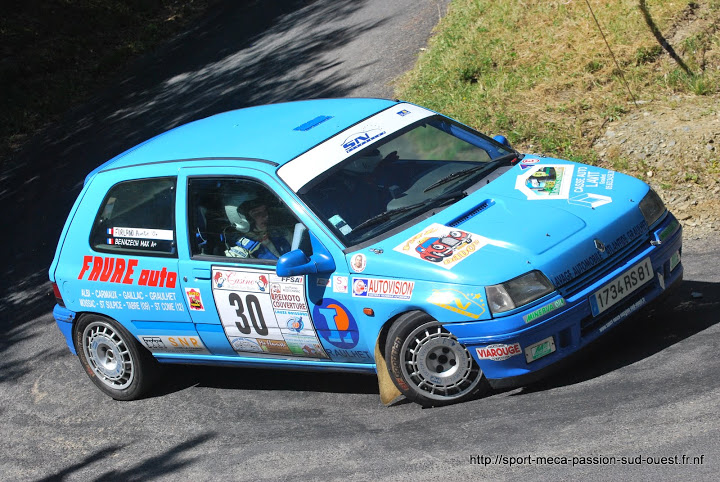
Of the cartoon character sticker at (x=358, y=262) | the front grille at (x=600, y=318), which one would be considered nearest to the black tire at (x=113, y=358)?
the cartoon character sticker at (x=358, y=262)

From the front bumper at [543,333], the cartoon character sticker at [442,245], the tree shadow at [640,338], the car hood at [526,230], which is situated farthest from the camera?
the tree shadow at [640,338]

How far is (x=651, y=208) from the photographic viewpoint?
223 inches

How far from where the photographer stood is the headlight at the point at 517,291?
4953 mm

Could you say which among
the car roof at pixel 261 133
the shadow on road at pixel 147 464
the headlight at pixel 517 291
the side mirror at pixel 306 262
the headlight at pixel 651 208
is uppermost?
the car roof at pixel 261 133

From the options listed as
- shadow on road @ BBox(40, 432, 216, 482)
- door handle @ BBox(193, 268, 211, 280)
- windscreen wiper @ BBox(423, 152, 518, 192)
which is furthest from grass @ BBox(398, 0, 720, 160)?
shadow on road @ BBox(40, 432, 216, 482)

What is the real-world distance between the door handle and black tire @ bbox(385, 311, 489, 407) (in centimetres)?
147

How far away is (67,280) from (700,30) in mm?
7546

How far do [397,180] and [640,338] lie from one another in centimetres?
196

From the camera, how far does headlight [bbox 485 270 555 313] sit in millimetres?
4953

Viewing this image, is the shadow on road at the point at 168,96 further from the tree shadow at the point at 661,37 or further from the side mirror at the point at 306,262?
the side mirror at the point at 306,262

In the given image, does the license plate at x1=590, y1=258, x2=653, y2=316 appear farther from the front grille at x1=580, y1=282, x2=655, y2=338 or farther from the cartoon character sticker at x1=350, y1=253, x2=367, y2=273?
the cartoon character sticker at x1=350, y1=253, x2=367, y2=273

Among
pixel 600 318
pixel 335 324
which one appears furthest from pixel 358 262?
pixel 600 318

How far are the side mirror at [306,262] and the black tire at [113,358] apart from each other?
1900mm

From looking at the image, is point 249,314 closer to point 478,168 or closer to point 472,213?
point 472,213
